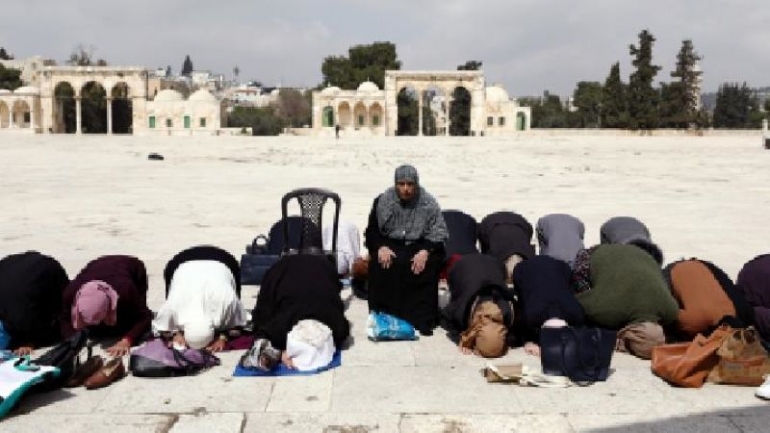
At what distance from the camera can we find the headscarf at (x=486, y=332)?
458 centimetres

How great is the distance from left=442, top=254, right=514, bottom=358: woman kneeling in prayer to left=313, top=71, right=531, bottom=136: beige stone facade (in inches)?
1933

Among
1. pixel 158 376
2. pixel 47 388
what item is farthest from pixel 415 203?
pixel 47 388

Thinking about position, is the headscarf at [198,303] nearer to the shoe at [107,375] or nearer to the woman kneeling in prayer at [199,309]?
the woman kneeling in prayer at [199,309]

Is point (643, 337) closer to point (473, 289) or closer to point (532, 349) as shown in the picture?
point (532, 349)

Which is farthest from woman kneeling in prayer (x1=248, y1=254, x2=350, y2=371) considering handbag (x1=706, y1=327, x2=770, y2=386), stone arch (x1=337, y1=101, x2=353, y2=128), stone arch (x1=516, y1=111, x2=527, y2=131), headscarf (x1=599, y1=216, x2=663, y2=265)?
stone arch (x1=516, y1=111, x2=527, y2=131)

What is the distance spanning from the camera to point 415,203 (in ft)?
18.2

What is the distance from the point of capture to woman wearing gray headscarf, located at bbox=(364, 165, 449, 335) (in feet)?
17.4

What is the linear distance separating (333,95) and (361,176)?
4011cm

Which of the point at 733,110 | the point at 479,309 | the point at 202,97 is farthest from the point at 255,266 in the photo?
the point at 733,110

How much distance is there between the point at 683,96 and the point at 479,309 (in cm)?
5604

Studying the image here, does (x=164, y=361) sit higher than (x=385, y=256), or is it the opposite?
(x=385, y=256)

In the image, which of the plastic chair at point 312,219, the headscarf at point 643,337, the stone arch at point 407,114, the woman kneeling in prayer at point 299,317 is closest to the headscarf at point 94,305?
the woman kneeling in prayer at point 299,317

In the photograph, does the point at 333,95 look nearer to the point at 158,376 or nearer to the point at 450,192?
the point at 450,192

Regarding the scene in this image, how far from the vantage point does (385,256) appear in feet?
17.7
